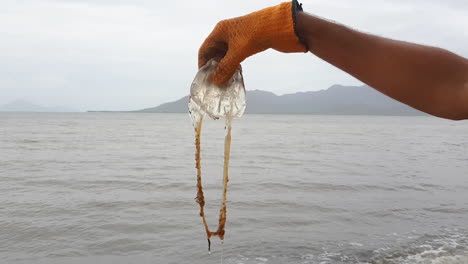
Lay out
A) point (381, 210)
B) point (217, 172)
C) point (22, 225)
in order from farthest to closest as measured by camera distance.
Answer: point (217, 172)
point (381, 210)
point (22, 225)

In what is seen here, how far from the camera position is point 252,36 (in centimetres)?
165

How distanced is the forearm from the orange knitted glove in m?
0.11

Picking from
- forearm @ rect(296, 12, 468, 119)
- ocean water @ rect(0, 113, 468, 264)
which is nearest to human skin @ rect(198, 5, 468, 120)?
forearm @ rect(296, 12, 468, 119)

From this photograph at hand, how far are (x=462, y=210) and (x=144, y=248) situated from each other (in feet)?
28.7

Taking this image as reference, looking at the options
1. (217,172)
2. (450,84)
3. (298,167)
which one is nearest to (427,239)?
(450,84)

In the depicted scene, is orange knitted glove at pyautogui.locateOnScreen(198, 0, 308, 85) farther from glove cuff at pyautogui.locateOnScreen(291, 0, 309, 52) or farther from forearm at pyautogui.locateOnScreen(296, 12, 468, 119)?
forearm at pyautogui.locateOnScreen(296, 12, 468, 119)

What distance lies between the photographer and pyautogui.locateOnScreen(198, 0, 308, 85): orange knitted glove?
1.56 m

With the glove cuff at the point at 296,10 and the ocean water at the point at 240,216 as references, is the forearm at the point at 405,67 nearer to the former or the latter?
the glove cuff at the point at 296,10

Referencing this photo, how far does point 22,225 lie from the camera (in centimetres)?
974

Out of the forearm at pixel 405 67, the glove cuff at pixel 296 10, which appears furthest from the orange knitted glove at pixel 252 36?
the forearm at pixel 405 67

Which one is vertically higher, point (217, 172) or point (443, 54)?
point (443, 54)

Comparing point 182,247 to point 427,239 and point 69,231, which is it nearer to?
point 69,231

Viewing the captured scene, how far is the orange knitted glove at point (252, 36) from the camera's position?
5.12ft

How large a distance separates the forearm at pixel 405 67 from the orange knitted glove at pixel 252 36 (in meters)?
0.11
